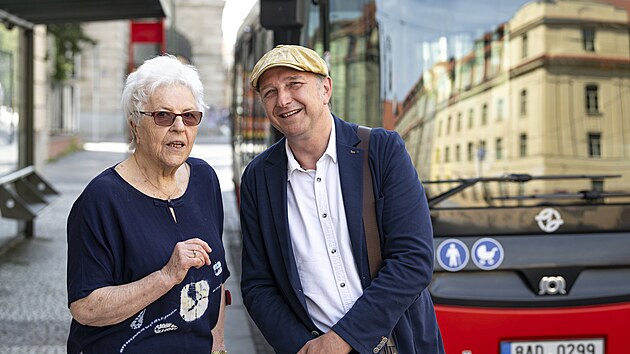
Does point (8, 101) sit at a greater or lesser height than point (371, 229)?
greater

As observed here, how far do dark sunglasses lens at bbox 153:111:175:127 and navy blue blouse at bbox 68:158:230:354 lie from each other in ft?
0.67

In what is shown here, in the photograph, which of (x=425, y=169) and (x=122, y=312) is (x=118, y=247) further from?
(x=425, y=169)

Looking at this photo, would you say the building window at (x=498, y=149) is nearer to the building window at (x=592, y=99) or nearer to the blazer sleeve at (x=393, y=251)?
the building window at (x=592, y=99)

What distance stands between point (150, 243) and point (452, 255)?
225 centimetres

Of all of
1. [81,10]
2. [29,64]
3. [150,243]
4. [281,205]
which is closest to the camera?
[150,243]

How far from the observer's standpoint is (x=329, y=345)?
120 inches

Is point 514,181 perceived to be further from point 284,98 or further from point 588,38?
point 284,98

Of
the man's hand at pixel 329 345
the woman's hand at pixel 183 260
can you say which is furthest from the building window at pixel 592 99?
the woman's hand at pixel 183 260

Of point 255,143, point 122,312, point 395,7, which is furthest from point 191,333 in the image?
point 255,143

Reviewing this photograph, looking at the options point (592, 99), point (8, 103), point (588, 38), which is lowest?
point (592, 99)

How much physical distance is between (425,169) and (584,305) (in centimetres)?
102

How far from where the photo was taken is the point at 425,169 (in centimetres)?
515

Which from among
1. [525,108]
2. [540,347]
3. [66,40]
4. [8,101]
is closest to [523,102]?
[525,108]

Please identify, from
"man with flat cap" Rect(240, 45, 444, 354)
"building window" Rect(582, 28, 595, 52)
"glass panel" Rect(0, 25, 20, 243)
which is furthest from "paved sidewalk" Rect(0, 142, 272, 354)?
"man with flat cap" Rect(240, 45, 444, 354)
